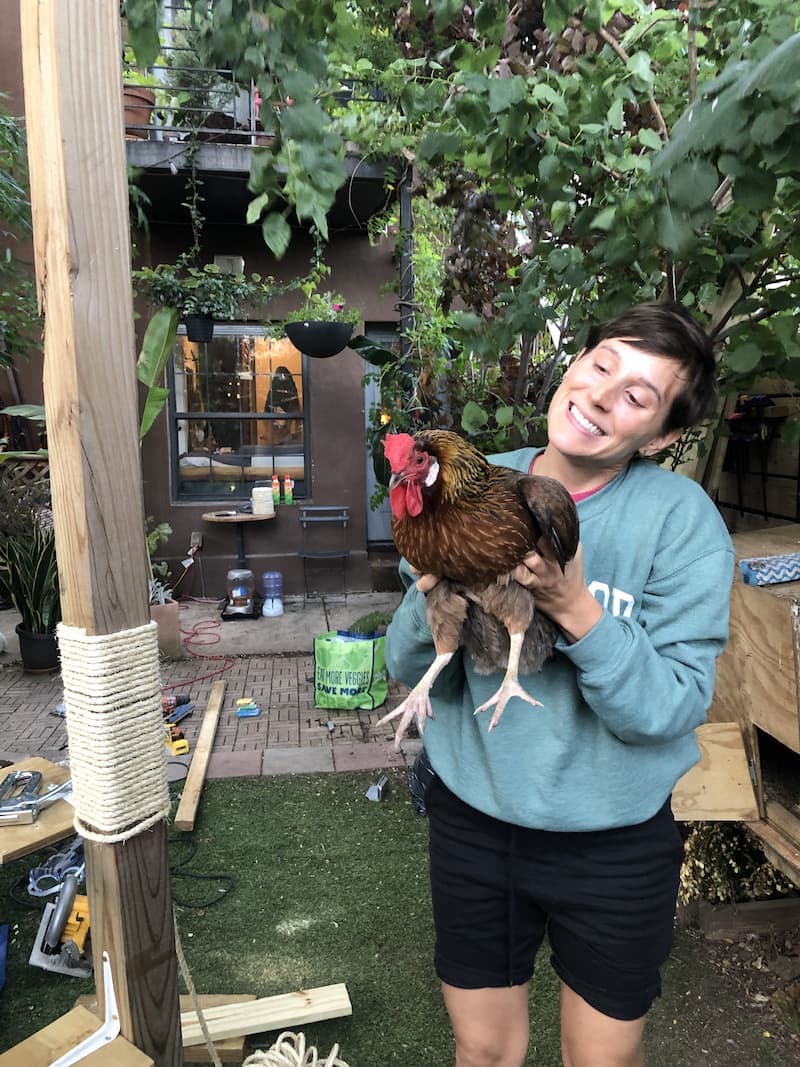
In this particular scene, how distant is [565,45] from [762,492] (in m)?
2.39

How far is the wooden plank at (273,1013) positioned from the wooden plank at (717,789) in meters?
1.27

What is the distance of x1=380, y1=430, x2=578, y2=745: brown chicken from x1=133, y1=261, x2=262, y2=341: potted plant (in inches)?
226

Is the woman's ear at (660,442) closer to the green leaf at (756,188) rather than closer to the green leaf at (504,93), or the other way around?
the green leaf at (756,188)

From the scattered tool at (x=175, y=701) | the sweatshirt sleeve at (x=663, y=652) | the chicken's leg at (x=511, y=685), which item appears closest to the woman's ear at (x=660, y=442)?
the sweatshirt sleeve at (x=663, y=652)

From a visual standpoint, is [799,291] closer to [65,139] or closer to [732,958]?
[65,139]

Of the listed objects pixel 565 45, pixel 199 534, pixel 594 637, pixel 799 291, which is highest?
pixel 565 45

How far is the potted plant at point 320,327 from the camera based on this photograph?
→ 19.9 feet

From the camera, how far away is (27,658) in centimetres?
558

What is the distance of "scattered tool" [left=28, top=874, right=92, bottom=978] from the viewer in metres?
2.53

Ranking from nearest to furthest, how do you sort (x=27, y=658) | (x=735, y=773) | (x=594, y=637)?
(x=594, y=637) → (x=735, y=773) → (x=27, y=658)

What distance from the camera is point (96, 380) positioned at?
43.2 inches

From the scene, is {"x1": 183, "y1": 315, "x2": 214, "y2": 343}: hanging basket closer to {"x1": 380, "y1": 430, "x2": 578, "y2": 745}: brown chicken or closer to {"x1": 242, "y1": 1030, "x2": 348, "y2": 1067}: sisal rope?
{"x1": 242, "y1": 1030, "x2": 348, "y2": 1067}: sisal rope

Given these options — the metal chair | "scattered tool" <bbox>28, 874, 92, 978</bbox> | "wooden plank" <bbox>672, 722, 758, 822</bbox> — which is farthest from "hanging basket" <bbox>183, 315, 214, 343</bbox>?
"wooden plank" <bbox>672, 722, 758, 822</bbox>

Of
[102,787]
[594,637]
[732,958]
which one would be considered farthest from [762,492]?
[102,787]
